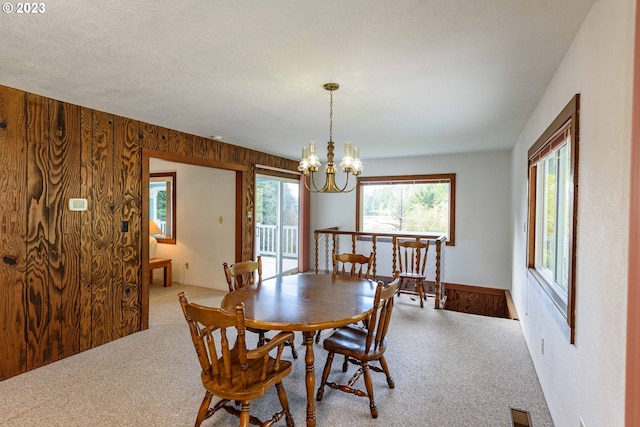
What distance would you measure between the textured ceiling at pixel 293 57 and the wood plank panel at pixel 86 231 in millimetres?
262

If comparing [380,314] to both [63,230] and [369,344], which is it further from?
[63,230]

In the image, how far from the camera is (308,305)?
2.29 m

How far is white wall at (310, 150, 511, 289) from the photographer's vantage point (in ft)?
18.0

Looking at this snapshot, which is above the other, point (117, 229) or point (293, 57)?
point (293, 57)

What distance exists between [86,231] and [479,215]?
548 centimetres

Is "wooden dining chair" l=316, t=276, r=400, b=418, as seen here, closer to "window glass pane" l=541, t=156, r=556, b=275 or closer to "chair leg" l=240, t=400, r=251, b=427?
"chair leg" l=240, t=400, r=251, b=427

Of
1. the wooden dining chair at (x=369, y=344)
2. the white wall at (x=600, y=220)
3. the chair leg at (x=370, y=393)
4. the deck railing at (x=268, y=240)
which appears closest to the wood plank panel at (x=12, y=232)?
the wooden dining chair at (x=369, y=344)

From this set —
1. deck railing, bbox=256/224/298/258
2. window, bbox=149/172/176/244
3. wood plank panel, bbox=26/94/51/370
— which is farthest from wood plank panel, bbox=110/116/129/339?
deck railing, bbox=256/224/298/258

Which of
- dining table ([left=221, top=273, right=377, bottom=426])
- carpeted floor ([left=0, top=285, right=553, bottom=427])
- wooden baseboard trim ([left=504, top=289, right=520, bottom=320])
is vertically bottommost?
carpeted floor ([left=0, top=285, right=553, bottom=427])

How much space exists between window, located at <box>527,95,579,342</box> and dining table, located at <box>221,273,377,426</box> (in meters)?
1.21

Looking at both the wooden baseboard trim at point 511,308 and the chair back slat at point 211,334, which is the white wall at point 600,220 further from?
the wooden baseboard trim at point 511,308

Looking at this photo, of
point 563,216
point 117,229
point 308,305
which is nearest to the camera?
point 308,305

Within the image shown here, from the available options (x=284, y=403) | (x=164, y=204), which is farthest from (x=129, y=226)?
(x=164, y=204)

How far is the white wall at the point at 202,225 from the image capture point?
539 centimetres
